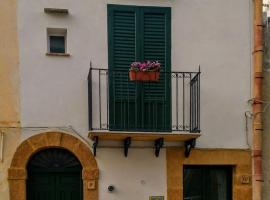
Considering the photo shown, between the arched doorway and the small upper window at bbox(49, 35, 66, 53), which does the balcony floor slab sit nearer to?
the arched doorway

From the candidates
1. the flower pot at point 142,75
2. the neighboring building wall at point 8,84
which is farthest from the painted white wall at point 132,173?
the neighboring building wall at point 8,84

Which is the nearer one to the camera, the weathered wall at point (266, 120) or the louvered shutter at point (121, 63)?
the louvered shutter at point (121, 63)

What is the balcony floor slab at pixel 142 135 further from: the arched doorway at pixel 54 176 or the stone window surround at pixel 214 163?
the arched doorway at pixel 54 176

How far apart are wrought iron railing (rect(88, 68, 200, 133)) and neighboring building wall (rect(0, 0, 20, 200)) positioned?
1.42 m

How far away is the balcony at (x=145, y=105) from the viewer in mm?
10734

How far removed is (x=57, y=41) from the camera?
11109 millimetres

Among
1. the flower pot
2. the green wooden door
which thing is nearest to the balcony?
the green wooden door

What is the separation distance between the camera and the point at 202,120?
11.3 m

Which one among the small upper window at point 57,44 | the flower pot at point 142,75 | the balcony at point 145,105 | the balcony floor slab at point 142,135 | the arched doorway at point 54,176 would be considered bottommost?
the arched doorway at point 54,176

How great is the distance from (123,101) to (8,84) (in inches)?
87.1

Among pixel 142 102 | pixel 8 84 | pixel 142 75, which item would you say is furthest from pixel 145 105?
pixel 8 84

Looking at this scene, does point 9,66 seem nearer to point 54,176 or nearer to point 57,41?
point 57,41

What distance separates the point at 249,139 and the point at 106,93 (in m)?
3.05

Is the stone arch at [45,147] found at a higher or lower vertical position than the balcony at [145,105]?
lower
